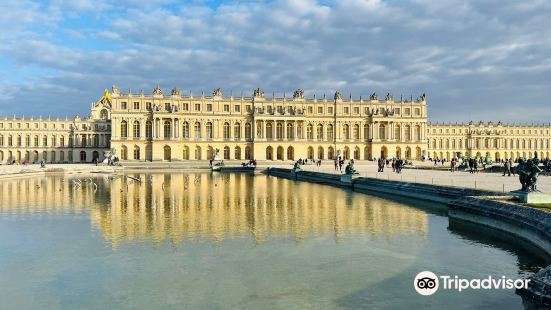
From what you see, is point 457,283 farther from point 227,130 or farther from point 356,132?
point 356,132

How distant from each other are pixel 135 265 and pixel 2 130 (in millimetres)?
115601

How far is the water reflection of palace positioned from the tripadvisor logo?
548 cm

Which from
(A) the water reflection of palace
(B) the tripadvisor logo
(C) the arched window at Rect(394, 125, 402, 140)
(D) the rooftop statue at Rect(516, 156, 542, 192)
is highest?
(C) the arched window at Rect(394, 125, 402, 140)

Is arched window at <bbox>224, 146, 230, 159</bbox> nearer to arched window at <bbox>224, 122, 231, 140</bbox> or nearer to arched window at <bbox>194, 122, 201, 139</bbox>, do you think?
arched window at <bbox>224, 122, 231, 140</bbox>

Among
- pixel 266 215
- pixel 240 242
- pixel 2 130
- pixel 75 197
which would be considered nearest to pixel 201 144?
pixel 2 130

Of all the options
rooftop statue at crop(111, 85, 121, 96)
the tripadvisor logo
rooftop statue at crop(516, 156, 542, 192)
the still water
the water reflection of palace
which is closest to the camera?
the still water

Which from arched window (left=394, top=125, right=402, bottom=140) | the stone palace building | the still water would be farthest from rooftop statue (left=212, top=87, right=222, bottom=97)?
the still water

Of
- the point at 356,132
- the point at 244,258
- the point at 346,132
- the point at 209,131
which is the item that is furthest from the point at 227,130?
the point at 244,258

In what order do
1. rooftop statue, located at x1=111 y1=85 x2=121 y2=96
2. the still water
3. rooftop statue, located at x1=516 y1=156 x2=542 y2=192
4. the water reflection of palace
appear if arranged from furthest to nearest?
rooftop statue, located at x1=111 y1=85 x2=121 y2=96, rooftop statue, located at x1=516 y1=156 x2=542 y2=192, the water reflection of palace, the still water

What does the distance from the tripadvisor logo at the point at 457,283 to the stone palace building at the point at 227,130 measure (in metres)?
84.3

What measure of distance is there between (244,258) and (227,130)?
8645cm

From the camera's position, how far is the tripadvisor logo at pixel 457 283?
11.4 meters

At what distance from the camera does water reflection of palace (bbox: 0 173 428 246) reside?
18.2m

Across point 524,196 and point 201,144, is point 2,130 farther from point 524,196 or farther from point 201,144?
point 524,196
